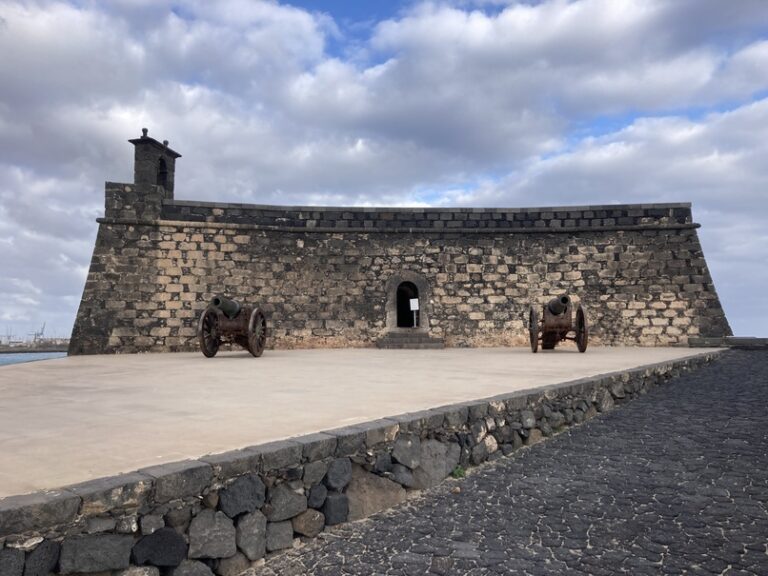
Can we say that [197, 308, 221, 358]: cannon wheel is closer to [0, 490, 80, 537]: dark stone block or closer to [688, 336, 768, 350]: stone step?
[0, 490, 80, 537]: dark stone block

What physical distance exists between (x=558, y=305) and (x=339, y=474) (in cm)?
909

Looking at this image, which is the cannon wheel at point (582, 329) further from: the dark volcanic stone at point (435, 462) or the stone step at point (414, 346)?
the dark volcanic stone at point (435, 462)

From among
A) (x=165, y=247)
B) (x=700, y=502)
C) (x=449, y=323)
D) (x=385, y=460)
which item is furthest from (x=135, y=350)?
(x=700, y=502)

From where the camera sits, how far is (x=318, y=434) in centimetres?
314

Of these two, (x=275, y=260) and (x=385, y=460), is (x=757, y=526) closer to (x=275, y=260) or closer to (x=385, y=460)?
(x=385, y=460)

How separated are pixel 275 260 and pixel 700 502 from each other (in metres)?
11.5

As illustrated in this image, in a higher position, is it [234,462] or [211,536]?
[234,462]

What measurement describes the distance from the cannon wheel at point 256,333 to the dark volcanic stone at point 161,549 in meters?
7.72

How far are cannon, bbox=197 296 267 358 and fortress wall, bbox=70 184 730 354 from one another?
9.20ft

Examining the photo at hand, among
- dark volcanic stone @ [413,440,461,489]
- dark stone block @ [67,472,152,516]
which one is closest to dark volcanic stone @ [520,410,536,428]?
dark volcanic stone @ [413,440,461,489]

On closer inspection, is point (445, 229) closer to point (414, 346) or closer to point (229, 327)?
point (414, 346)

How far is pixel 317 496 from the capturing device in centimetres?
305

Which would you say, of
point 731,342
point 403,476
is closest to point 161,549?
point 403,476

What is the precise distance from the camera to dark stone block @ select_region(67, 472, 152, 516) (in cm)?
210
